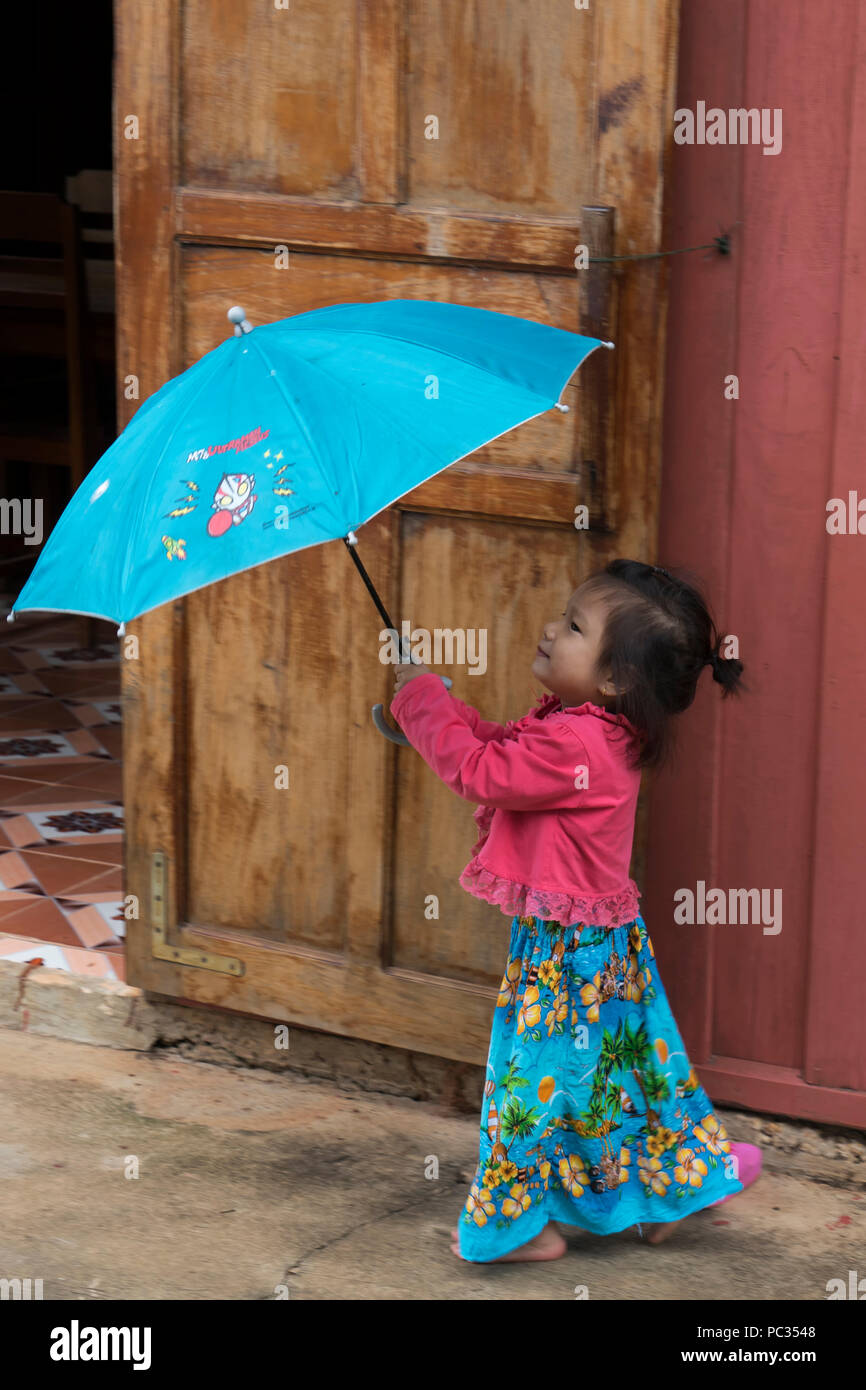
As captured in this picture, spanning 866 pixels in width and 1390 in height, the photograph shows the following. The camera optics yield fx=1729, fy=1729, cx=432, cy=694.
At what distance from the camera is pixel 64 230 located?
241 inches

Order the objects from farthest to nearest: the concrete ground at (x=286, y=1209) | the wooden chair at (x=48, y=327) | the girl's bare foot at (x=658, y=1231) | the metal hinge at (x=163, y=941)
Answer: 1. the wooden chair at (x=48, y=327)
2. the metal hinge at (x=163, y=941)
3. the girl's bare foot at (x=658, y=1231)
4. the concrete ground at (x=286, y=1209)

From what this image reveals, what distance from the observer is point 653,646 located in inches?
112

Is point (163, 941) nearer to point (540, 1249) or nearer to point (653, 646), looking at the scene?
point (540, 1249)

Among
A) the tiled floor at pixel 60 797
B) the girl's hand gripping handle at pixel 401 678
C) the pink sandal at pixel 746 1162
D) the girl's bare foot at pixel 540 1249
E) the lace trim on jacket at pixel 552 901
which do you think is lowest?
the girl's bare foot at pixel 540 1249

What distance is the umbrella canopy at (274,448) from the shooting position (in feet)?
7.68

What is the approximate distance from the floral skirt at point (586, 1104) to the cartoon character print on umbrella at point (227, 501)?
1005mm

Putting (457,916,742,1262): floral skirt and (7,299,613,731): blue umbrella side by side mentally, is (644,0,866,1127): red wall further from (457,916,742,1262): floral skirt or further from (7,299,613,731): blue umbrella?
(7,299,613,731): blue umbrella

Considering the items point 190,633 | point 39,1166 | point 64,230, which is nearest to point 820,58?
point 190,633

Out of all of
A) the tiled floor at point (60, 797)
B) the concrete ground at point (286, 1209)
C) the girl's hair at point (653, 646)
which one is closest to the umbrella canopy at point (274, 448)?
the girl's hair at point (653, 646)

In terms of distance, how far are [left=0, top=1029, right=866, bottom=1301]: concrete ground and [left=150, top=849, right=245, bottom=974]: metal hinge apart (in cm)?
26

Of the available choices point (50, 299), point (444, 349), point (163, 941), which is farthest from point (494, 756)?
point (50, 299)

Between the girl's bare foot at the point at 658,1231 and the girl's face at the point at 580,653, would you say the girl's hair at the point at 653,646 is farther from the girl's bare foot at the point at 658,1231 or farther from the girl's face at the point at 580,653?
the girl's bare foot at the point at 658,1231

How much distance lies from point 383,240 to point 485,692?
0.89 m

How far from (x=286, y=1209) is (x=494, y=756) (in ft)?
3.55
